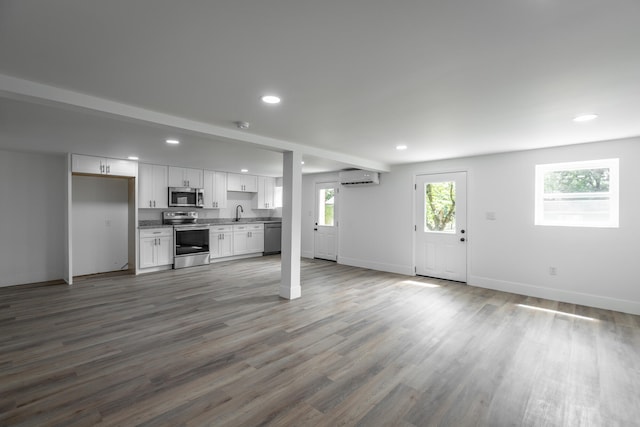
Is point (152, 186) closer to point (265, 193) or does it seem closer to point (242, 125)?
point (265, 193)

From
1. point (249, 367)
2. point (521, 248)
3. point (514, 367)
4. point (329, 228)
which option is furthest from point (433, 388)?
point (329, 228)

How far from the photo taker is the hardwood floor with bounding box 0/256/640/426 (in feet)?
6.68

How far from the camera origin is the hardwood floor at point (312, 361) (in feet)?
6.68

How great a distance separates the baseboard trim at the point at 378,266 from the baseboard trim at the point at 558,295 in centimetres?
123

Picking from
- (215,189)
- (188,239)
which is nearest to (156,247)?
(188,239)

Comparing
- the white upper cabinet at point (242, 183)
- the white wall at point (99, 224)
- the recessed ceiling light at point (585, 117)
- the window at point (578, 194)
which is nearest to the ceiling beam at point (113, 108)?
the recessed ceiling light at point (585, 117)

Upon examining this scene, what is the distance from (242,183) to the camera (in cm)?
845

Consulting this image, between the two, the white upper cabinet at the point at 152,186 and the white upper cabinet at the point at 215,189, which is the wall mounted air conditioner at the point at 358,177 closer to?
the white upper cabinet at the point at 215,189

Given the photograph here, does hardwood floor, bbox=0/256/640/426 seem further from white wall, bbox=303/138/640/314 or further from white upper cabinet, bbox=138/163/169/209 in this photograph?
white upper cabinet, bbox=138/163/169/209

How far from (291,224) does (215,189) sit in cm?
415

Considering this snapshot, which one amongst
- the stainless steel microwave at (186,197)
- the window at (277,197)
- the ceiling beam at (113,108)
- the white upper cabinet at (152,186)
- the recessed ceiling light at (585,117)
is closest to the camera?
the ceiling beam at (113,108)

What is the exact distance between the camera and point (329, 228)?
7.91 meters

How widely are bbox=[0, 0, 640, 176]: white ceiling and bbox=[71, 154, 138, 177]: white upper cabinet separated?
66.4 inches

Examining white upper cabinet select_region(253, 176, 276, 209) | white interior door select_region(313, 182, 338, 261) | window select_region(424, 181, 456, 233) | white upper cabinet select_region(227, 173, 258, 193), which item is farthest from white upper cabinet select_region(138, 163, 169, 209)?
window select_region(424, 181, 456, 233)
